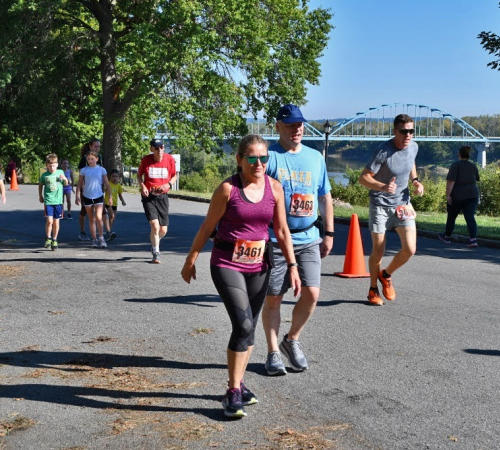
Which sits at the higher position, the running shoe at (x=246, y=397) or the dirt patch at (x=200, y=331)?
the running shoe at (x=246, y=397)

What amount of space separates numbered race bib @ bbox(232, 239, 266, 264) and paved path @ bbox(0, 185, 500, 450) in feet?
2.92

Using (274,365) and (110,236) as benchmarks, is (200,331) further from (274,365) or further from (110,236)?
(110,236)

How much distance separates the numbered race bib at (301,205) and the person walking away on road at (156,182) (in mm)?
6520

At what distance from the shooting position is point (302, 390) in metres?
Result: 5.67

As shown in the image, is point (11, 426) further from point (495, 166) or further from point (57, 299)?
point (495, 166)

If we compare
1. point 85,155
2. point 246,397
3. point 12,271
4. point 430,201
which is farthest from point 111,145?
point 246,397

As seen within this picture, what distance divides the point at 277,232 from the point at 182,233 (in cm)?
1238

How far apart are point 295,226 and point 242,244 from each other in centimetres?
106

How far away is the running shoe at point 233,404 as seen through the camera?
4.99 meters

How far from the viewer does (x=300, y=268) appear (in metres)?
6.19

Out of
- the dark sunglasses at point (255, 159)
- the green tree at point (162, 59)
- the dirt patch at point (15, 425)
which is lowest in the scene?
the dirt patch at point (15, 425)

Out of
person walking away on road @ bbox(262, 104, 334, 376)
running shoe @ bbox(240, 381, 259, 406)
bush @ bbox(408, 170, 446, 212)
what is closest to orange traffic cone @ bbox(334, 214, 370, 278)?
person walking away on road @ bbox(262, 104, 334, 376)

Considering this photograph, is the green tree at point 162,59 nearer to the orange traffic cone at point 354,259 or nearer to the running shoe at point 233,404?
the orange traffic cone at point 354,259

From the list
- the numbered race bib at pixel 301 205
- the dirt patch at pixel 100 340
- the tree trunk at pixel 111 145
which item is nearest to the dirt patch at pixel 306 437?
the numbered race bib at pixel 301 205
